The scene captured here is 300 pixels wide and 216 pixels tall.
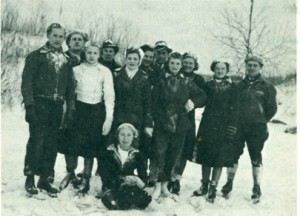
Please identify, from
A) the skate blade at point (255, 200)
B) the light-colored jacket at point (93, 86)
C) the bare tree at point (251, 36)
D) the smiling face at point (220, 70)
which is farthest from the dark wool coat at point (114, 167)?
the bare tree at point (251, 36)

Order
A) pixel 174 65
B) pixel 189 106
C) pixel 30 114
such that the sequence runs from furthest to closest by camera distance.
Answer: pixel 189 106
pixel 174 65
pixel 30 114

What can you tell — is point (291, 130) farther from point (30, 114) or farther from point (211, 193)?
point (30, 114)

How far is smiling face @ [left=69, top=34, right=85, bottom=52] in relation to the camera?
407 centimetres

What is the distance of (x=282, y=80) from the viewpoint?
6.31m

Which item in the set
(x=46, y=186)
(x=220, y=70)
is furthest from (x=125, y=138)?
(x=220, y=70)

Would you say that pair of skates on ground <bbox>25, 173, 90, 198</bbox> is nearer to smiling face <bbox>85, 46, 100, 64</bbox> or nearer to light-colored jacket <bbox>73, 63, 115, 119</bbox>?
light-colored jacket <bbox>73, 63, 115, 119</bbox>

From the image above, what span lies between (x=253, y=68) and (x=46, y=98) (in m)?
2.28

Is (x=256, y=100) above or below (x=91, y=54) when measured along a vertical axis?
below

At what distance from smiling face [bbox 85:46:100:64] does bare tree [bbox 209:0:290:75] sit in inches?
88.7

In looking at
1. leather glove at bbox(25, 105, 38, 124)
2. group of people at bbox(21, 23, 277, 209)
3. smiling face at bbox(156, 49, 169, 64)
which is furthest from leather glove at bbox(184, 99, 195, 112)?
leather glove at bbox(25, 105, 38, 124)

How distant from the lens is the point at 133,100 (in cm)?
409

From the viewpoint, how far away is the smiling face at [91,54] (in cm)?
399

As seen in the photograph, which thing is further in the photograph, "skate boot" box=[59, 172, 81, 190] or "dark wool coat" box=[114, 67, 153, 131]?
"skate boot" box=[59, 172, 81, 190]

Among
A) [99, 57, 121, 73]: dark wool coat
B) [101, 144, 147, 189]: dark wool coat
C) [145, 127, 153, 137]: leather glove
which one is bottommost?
[101, 144, 147, 189]: dark wool coat
